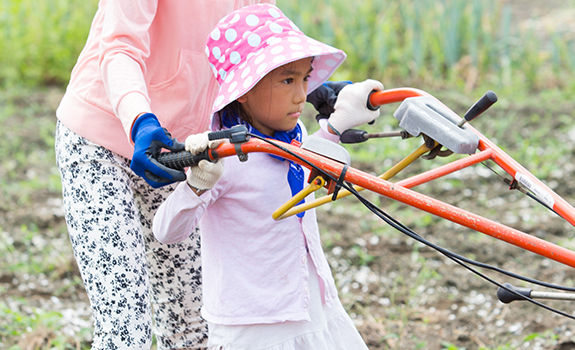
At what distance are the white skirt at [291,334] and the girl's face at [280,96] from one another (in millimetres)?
427

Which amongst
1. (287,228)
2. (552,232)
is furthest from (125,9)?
(552,232)

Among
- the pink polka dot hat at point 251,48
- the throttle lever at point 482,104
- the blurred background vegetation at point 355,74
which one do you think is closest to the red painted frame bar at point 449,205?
the throttle lever at point 482,104

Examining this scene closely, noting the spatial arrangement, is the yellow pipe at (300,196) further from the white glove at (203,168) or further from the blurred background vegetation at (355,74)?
the blurred background vegetation at (355,74)

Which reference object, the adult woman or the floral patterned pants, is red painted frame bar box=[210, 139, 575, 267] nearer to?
Result: the adult woman

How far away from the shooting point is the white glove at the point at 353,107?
2031mm

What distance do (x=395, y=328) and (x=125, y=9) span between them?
190 centimetres

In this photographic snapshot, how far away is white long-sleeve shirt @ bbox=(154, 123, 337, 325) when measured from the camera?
71.2 inches

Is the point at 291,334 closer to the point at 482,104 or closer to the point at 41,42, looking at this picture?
the point at 482,104

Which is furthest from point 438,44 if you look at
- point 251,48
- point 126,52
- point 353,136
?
point 126,52

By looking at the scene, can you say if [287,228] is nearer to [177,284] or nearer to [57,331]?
[177,284]

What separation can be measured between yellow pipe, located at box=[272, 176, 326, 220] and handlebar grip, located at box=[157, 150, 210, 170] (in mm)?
252

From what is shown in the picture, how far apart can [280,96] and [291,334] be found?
26.6 inches

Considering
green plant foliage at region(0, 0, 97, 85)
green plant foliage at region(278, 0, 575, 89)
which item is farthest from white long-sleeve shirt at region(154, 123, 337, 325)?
green plant foliage at region(0, 0, 97, 85)

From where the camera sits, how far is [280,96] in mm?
1792
